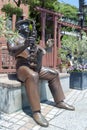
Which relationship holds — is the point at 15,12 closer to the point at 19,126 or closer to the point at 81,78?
the point at 81,78

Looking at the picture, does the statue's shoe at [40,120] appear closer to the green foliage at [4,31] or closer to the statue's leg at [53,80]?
the statue's leg at [53,80]

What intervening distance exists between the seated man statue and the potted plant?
2289 mm

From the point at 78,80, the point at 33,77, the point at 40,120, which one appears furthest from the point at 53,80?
the point at 78,80

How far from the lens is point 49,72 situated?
4.45 meters

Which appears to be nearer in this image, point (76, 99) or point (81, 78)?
point (76, 99)

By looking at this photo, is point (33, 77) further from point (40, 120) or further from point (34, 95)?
point (40, 120)

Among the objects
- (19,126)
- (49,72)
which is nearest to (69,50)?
(49,72)

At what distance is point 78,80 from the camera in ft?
22.2

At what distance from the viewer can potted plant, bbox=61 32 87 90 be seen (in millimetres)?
6762

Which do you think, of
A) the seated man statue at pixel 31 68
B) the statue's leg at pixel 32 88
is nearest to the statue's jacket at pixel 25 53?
the seated man statue at pixel 31 68

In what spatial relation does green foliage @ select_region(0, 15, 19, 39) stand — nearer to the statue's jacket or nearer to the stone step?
the statue's jacket

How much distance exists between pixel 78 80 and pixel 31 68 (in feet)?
9.23

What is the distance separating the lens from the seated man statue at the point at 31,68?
12.6 ft

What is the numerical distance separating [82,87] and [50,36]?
670 cm
